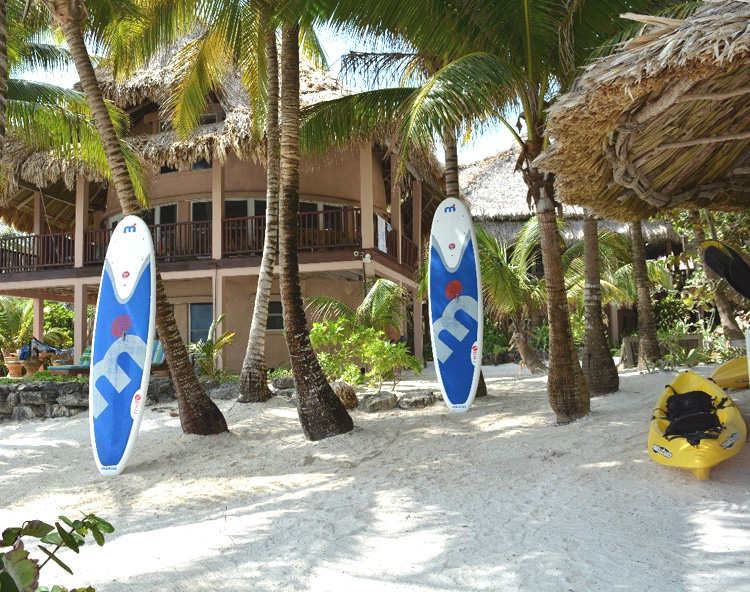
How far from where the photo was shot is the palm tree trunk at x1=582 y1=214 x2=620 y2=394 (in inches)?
305

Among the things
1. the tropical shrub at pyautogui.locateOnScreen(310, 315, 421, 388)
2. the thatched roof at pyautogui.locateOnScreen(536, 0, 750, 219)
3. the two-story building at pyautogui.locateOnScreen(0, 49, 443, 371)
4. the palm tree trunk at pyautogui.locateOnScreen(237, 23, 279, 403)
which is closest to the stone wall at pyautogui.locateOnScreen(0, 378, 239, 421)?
the palm tree trunk at pyautogui.locateOnScreen(237, 23, 279, 403)

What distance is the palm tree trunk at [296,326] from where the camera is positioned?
700 cm

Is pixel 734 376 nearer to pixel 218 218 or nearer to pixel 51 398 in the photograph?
pixel 51 398

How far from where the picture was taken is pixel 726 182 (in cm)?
618

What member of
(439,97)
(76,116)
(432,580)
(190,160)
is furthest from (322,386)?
(190,160)

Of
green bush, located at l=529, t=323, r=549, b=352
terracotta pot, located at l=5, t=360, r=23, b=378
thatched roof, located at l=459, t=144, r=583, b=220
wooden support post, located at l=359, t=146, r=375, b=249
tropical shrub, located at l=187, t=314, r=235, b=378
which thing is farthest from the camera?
thatched roof, located at l=459, t=144, r=583, b=220

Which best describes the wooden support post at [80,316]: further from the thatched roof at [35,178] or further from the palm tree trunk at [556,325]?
the palm tree trunk at [556,325]

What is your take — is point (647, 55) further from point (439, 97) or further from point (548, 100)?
point (548, 100)

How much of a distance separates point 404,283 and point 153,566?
11869mm

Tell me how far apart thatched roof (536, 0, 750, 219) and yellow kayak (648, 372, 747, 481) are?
191cm

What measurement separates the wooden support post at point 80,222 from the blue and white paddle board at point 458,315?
948 centimetres

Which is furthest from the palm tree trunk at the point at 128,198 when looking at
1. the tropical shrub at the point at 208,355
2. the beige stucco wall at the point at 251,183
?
the beige stucco wall at the point at 251,183

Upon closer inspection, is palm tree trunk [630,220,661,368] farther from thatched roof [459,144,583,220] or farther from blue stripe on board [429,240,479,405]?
thatched roof [459,144,583,220]

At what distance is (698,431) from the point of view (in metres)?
4.56
